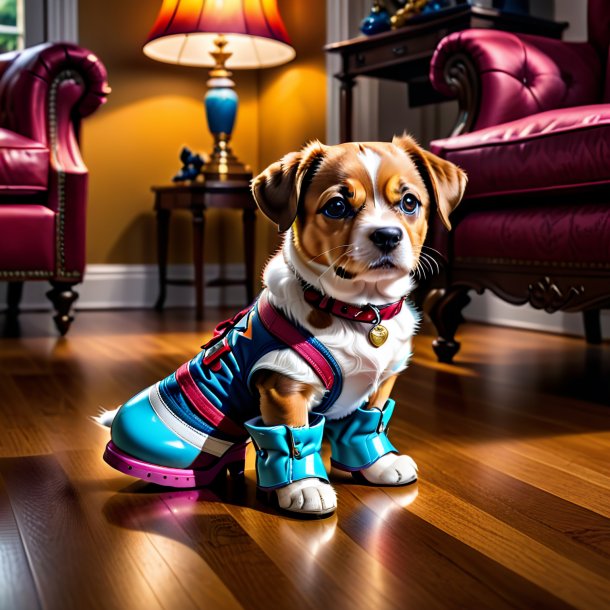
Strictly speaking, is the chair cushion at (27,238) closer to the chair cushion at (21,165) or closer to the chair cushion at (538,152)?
the chair cushion at (21,165)

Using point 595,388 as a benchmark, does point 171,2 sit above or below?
above

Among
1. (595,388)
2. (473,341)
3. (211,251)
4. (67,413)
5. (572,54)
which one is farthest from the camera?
(211,251)

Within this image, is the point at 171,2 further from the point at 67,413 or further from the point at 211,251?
the point at 67,413

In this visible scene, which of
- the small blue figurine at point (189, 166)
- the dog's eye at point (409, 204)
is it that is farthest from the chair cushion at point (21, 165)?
the dog's eye at point (409, 204)

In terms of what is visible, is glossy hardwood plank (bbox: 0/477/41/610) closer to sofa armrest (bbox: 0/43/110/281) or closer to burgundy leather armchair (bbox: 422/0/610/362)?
burgundy leather armchair (bbox: 422/0/610/362)

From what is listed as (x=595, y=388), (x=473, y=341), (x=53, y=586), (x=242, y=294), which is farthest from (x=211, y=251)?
(x=53, y=586)

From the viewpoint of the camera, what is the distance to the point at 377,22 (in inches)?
128

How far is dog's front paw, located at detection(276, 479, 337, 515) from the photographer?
1075 mm

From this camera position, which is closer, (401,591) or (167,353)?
(401,591)

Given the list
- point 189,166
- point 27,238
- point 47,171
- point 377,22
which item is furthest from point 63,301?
point 377,22

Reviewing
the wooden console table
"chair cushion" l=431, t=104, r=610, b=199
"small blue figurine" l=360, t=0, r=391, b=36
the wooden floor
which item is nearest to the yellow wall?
the wooden console table

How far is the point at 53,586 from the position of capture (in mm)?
860

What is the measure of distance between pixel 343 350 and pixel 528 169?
1.04 meters

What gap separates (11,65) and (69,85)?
12.3 inches
